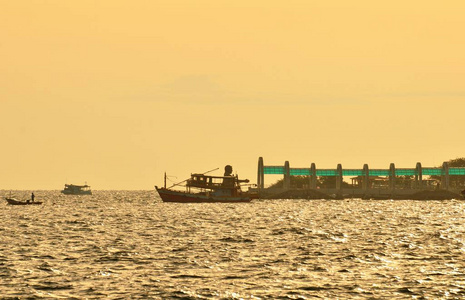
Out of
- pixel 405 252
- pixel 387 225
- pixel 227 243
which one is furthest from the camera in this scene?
pixel 387 225

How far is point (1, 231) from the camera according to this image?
93.6m

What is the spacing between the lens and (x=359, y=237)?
269 ft

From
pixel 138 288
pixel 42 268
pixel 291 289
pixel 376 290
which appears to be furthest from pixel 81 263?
pixel 376 290

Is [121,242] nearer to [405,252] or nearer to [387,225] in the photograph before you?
[405,252]

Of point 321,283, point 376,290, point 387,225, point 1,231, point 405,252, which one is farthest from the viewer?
point 387,225

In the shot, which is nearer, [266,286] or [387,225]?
[266,286]

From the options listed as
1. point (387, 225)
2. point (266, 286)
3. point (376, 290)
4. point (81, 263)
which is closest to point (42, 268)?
point (81, 263)

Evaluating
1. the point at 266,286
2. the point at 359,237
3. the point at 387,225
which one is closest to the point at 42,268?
the point at 266,286

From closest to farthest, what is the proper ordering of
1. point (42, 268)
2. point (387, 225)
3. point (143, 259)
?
point (42, 268)
point (143, 259)
point (387, 225)

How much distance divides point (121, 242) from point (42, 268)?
22.1 m

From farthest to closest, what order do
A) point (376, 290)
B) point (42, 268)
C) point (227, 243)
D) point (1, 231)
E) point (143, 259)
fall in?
point (1, 231), point (227, 243), point (143, 259), point (42, 268), point (376, 290)

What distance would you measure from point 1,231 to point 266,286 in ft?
182

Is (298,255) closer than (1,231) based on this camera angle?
Yes

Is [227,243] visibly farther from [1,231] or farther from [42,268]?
[1,231]
